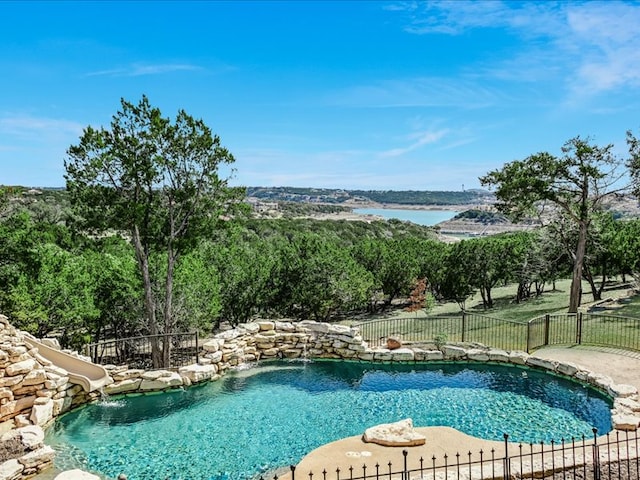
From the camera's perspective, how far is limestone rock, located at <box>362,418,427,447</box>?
10.9 meters

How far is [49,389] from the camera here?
44.5 ft

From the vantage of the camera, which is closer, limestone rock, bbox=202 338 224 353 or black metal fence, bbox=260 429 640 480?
black metal fence, bbox=260 429 640 480

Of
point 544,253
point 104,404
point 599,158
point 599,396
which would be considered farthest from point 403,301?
point 104,404

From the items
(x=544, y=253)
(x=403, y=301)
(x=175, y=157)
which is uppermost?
(x=175, y=157)

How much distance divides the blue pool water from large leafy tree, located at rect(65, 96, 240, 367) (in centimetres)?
417

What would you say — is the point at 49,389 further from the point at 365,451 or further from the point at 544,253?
the point at 544,253

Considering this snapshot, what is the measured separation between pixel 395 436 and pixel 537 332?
9.81 metres

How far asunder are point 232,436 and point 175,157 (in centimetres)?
941

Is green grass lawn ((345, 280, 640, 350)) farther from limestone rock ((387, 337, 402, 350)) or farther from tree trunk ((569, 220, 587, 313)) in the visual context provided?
limestone rock ((387, 337, 402, 350))

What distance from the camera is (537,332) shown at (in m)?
18.6

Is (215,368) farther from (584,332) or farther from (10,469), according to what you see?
(584,332)

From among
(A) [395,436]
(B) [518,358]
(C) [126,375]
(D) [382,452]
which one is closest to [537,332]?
(B) [518,358]

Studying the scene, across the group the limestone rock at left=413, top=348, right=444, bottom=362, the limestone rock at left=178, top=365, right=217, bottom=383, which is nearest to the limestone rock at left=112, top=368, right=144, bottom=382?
the limestone rock at left=178, top=365, right=217, bottom=383

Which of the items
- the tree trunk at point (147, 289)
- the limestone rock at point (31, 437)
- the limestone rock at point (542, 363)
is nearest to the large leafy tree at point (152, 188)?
the tree trunk at point (147, 289)
